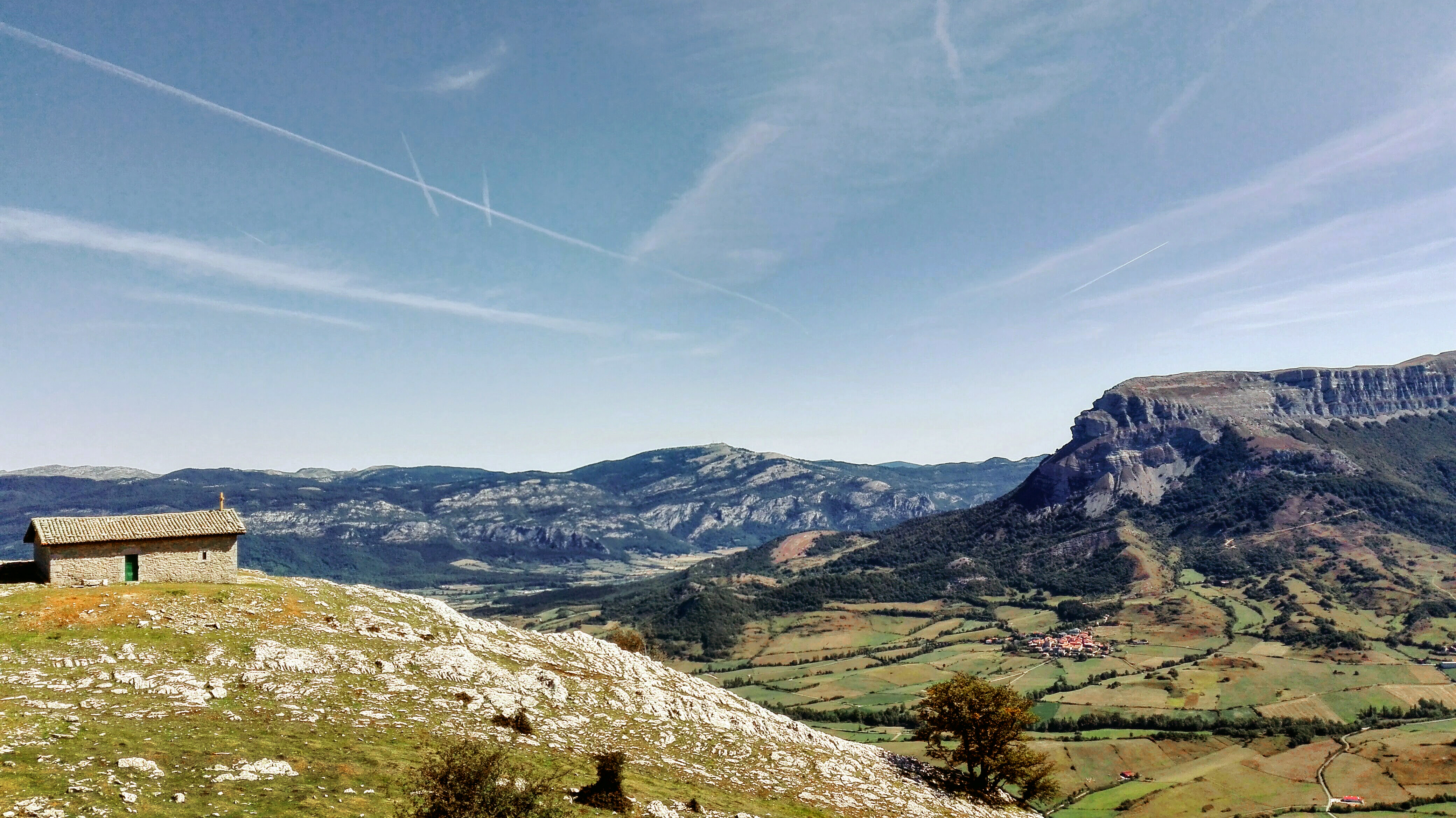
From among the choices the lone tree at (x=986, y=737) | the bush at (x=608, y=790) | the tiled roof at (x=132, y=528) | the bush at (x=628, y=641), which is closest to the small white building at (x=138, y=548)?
the tiled roof at (x=132, y=528)

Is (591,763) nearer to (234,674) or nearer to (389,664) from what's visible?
(389,664)

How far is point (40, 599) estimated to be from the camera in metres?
47.5

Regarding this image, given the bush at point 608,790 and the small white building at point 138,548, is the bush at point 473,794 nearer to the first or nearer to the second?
the bush at point 608,790

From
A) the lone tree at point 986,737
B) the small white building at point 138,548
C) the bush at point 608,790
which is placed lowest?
the lone tree at point 986,737

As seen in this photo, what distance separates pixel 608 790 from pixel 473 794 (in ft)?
40.8

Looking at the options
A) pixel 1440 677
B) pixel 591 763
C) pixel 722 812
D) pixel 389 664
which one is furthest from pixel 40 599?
pixel 1440 677

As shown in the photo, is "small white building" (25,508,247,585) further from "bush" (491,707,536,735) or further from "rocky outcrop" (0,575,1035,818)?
"bush" (491,707,536,735)

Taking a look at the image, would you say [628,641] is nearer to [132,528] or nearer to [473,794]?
[132,528]

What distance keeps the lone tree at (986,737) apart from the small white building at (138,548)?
215ft

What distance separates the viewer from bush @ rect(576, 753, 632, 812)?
36.0m

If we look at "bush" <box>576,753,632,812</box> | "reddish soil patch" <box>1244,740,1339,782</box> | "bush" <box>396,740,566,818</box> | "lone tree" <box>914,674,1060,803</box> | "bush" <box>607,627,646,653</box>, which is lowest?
"reddish soil patch" <box>1244,740,1339,782</box>

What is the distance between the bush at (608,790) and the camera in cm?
3603

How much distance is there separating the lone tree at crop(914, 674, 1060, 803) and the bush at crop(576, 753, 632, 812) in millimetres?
38203

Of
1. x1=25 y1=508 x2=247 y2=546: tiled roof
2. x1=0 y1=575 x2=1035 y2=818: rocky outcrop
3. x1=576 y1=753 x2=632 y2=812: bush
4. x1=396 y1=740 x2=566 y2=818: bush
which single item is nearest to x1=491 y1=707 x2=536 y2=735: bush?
x1=0 y1=575 x2=1035 y2=818: rocky outcrop
